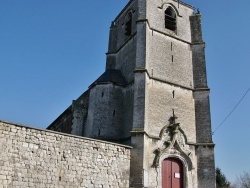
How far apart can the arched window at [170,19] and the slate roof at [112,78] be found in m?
4.39

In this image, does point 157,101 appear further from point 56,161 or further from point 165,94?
point 56,161

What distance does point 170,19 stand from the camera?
807 inches

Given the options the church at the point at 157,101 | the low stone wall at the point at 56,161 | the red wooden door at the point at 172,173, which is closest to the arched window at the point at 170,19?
the church at the point at 157,101

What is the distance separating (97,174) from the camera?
43.8ft

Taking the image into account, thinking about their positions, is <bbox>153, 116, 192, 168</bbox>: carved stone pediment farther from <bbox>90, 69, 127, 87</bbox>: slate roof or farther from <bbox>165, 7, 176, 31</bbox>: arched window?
<bbox>165, 7, 176, 31</bbox>: arched window

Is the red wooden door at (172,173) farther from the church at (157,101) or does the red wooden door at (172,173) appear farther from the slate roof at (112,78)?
the slate roof at (112,78)

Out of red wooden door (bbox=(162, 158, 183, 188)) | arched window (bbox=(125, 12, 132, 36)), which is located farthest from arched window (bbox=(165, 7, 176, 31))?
red wooden door (bbox=(162, 158, 183, 188))

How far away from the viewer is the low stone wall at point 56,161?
11789 mm

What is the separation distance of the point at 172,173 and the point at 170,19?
32.5 feet

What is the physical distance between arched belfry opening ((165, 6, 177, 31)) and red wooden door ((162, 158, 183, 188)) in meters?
8.64

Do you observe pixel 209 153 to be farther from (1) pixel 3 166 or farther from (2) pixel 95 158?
(1) pixel 3 166

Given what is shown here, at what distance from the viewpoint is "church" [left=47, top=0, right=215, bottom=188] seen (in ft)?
51.2

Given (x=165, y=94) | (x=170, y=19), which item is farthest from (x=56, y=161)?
(x=170, y=19)

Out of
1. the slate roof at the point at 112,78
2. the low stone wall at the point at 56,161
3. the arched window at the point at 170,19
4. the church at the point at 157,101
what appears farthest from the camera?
the arched window at the point at 170,19
